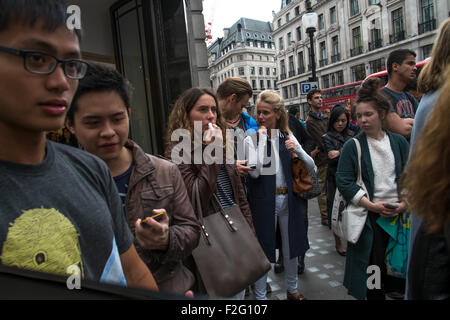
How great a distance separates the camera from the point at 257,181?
3027 mm

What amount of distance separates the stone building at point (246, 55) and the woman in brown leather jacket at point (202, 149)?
70.8 metres

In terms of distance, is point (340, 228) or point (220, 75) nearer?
point (340, 228)

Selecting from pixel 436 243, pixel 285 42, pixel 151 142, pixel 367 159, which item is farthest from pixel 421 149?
pixel 285 42

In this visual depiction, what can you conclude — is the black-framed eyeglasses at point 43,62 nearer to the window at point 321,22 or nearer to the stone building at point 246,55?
the window at point 321,22

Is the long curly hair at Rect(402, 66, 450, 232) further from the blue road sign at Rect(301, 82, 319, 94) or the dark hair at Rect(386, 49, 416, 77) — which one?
the blue road sign at Rect(301, 82, 319, 94)

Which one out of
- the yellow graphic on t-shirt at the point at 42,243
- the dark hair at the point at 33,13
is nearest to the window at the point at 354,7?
the dark hair at the point at 33,13

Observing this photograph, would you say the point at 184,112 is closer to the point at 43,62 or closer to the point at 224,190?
the point at 224,190

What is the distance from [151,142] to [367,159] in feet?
12.1

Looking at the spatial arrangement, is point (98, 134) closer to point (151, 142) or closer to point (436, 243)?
point (436, 243)

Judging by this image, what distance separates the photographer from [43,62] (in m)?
0.77

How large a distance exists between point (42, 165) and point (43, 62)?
0.27m

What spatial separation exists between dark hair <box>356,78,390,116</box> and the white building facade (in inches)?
1091

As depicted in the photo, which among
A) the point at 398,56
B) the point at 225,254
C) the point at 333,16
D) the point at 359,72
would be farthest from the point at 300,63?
the point at 225,254

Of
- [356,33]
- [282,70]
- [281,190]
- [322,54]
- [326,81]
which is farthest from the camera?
[282,70]
